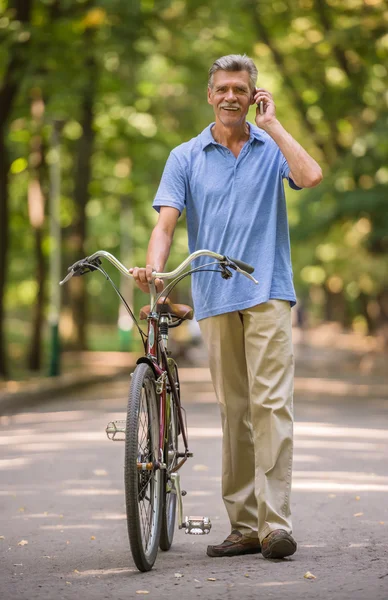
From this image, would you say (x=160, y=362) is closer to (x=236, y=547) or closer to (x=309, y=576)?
(x=236, y=547)

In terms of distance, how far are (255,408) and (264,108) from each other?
128 centimetres

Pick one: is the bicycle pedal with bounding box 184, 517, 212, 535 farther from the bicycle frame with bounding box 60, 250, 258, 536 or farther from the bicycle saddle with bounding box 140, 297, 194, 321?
the bicycle saddle with bounding box 140, 297, 194, 321

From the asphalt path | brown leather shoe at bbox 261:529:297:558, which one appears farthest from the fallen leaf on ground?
brown leather shoe at bbox 261:529:297:558

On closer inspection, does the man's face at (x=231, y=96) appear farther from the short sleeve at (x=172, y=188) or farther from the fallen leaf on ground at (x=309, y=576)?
the fallen leaf on ground at (x=309, y=576)

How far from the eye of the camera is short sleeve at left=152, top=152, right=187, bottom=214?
5629 millimetres

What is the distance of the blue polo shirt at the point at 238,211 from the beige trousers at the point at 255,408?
0.10m

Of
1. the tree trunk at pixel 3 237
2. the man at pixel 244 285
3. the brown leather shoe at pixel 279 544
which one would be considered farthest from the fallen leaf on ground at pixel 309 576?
the tree trunk at pixel 3 237

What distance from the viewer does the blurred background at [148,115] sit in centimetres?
1816

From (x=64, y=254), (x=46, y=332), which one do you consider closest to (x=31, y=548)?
(x=64, y=254)

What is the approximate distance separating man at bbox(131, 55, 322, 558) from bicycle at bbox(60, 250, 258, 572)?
171 millimetres

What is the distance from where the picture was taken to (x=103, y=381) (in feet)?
73.5

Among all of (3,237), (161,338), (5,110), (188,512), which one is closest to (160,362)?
(161,338)

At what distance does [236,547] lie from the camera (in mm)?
5633

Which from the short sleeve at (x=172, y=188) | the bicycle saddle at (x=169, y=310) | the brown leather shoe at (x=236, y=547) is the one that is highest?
the short sleeve at (x=172, y=188)
